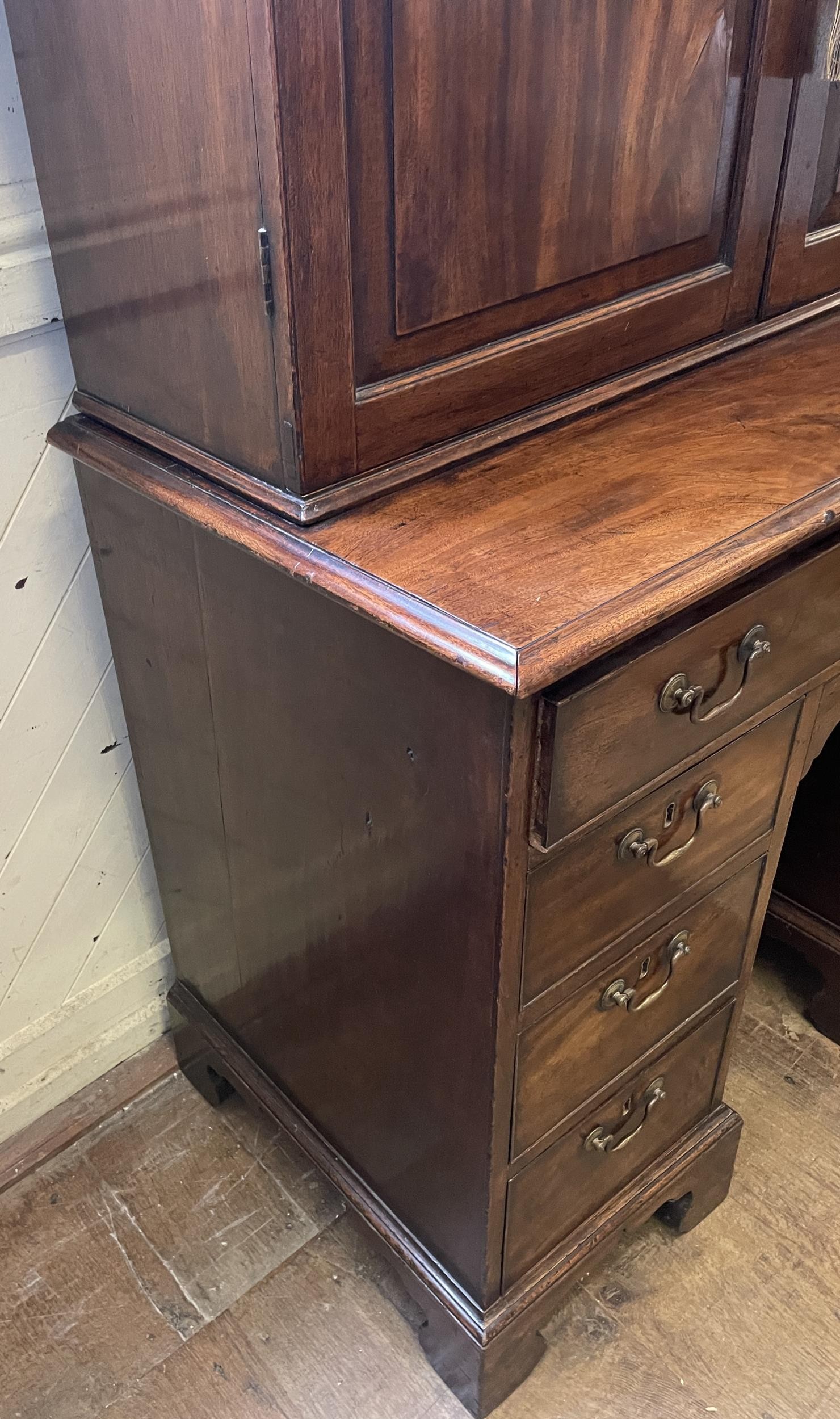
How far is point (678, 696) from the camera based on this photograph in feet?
2.79

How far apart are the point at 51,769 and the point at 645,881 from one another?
27.4 inches

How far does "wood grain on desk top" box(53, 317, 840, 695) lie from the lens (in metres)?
0.73

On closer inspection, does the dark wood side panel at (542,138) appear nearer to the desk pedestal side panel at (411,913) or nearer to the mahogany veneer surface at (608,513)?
the mahogany veneer surface at (608,513)

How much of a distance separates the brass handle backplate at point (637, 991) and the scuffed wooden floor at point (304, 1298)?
0.48 metres

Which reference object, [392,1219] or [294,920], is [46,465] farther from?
[392,1219]

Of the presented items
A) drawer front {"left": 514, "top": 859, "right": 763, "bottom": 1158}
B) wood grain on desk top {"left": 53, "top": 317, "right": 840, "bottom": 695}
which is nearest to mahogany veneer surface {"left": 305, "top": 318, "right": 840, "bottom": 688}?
wood grain on desk top {"left": 53, "top": 317, "right": 840, "bottom": 695}

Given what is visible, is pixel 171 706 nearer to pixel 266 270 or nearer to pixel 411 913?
pixel 411 913

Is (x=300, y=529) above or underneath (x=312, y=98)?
underneath

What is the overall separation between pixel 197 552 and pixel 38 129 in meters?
0.36

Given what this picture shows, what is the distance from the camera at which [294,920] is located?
1.16 m

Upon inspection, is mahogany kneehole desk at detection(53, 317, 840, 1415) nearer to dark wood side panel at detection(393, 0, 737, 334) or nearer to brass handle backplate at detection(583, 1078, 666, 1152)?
brass handle backplate at detection(583, 1078, 666, 1152)

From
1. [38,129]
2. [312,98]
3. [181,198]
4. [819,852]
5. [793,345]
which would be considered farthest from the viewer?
[819,852]

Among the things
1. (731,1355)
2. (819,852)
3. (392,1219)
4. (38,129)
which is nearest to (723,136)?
(38,129)

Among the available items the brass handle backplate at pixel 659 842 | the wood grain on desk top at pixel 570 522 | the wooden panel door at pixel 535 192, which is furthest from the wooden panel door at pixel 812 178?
the brass handle backplate at pixel 659 842
